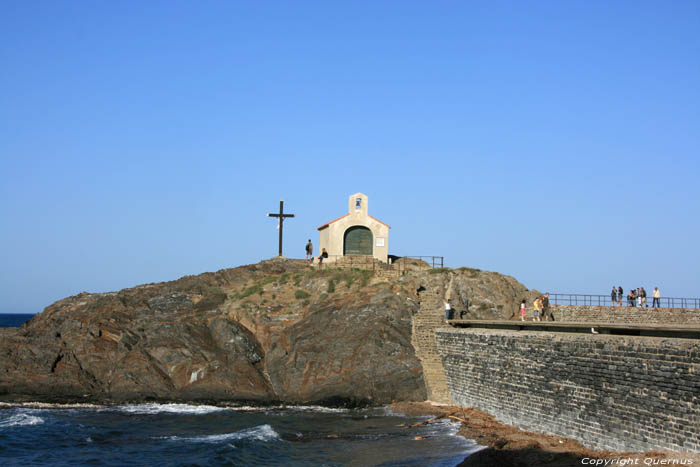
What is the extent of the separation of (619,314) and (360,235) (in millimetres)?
19911

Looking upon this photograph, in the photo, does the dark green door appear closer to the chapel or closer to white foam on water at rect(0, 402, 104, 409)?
the chapel

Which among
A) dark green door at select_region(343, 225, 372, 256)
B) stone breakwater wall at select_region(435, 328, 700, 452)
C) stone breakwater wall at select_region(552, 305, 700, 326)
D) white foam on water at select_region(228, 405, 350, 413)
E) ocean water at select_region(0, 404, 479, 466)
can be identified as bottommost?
ocean water at select_region(0, 404, 479, 466)

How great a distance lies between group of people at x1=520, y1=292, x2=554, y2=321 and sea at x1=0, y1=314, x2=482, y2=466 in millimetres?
9771

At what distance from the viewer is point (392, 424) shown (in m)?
32.5

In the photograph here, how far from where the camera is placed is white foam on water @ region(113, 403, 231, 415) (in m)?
36.0

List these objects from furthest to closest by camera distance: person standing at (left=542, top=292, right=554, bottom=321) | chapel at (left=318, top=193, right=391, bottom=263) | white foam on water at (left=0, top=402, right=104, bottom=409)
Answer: chapel at (left=318, top=193, right=391, bottom=263) < person standing at (left=542, top=292, right=554, bottom=321) < white foam on water at (left=0, top=402, right=104, bottom=409)

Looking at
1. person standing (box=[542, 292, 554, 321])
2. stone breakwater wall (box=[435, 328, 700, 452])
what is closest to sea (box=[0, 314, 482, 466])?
stone breakwater wall (box=[435, 328, 700, 452])

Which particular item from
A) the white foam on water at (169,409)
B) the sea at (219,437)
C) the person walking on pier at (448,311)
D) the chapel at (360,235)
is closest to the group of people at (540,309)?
the person walking on pier at (448,311)

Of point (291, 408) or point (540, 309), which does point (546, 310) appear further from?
point (291, 408)

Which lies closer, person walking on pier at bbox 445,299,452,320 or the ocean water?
the ocean water

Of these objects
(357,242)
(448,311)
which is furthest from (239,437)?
(357,242)

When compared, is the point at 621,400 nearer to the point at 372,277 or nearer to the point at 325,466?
the point at 325,466

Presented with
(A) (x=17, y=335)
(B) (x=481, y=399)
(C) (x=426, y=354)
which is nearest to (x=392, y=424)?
(B) (x=481, y=399)

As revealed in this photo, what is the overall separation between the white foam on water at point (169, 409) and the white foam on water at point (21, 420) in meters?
4.43
